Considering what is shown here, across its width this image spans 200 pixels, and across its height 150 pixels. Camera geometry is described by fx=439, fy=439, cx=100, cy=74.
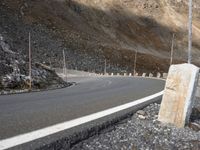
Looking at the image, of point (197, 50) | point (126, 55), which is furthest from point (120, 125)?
point (197, 50)

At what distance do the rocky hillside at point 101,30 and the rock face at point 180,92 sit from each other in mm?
74359

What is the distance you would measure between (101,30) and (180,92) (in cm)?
10789

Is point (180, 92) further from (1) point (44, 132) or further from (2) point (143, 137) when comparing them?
(1) point (44, 132)

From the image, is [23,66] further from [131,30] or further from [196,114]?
[131,30]

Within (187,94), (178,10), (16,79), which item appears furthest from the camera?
(178,10)

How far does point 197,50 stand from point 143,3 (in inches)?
Answer: 836

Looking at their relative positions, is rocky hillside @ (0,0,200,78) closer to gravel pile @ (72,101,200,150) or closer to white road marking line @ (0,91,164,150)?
gravel pile @ (72,101,200,150)

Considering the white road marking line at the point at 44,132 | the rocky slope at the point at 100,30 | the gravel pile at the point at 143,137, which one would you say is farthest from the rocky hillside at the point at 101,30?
the white road marking line at the point at 44,132

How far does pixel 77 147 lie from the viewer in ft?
21.9

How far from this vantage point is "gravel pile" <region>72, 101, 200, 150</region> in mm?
7230

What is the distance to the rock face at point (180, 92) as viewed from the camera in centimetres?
979

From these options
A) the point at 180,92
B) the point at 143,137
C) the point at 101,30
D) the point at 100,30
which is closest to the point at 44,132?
the point at 143,137

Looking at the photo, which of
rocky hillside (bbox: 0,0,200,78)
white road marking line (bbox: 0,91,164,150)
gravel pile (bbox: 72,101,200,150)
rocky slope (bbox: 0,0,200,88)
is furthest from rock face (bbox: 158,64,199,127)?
rocky hillside (bbox: 0,0,200,78)

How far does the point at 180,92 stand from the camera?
988 centimetres
